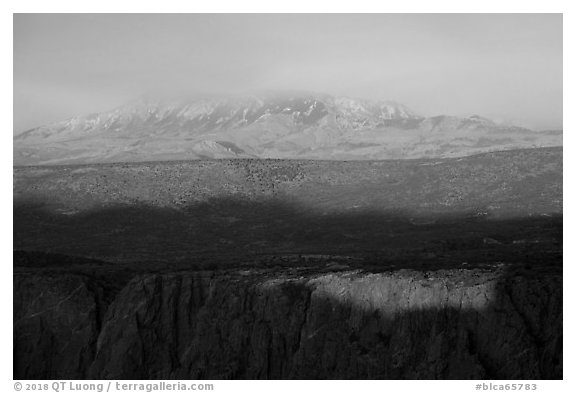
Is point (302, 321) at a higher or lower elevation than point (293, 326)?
higher

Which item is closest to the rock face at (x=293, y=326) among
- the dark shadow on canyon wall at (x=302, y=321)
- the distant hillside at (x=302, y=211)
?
the dark shadow on canyon wall at (x=302, y=321)

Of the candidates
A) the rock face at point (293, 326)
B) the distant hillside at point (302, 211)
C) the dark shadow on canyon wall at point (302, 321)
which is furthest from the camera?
the distant hillside at point (302, 211)

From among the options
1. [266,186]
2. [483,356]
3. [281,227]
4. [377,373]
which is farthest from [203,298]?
[266,186]

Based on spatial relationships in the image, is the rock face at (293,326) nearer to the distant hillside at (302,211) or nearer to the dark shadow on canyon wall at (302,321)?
the dark shadow on canyon wall at (302,321)

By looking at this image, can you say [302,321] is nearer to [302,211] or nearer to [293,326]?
[293,326]

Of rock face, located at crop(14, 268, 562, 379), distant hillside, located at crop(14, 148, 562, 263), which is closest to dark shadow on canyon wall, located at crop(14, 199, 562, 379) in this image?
rock face, located at crop(14, 268, 562, 379)

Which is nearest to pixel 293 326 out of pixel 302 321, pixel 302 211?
pixel 302 321

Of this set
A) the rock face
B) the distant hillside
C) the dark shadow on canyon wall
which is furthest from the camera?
the distant hillside

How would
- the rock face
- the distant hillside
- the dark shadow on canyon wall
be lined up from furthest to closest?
the distant hillside, the dark shadow on canyon wall, the rock face

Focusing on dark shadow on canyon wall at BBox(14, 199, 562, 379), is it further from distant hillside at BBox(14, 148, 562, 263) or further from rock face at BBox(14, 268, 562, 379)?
distant hillside at BBox(14, 148, 562, 263)
